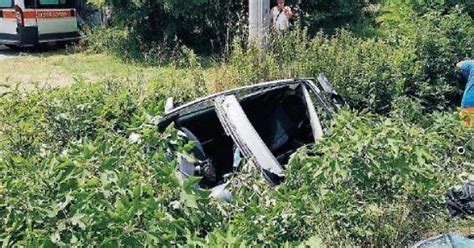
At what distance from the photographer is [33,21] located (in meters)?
13.9

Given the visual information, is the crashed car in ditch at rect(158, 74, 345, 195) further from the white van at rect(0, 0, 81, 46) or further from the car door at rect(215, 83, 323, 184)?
the white van at rect(0, 0, 81, 46)

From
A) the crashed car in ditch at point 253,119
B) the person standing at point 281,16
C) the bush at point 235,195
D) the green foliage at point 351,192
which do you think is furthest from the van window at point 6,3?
the green foliage at point 351,192

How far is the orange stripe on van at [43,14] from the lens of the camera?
1377 cm

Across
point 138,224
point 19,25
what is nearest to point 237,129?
point 138,224

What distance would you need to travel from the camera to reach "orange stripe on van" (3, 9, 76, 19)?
45.2ft

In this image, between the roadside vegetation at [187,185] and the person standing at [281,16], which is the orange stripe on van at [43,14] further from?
the roadside vegetation at [187,185]

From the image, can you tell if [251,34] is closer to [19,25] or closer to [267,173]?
[267,173]

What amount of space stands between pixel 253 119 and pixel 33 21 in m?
10.0

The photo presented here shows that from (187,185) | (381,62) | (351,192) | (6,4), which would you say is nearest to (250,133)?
(351,192)

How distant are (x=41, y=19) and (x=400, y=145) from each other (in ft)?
41.2

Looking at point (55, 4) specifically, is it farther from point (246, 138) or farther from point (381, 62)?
point (246, 138)

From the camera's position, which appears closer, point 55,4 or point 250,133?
point 250,133

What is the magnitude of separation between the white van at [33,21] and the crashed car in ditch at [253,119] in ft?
32.0

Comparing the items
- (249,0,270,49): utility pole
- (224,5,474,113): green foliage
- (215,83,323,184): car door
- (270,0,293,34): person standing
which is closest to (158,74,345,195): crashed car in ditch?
(215,83,323,184): car door
